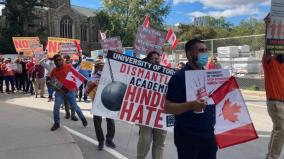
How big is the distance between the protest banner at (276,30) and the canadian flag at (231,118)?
1482 millimetres

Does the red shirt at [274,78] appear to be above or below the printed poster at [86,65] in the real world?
above

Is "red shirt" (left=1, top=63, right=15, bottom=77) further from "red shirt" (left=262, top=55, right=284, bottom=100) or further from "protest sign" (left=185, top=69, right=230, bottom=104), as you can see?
"protest sign" (left=185, top=69, right=230, bottom=104)

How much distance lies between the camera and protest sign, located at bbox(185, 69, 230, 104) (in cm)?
427

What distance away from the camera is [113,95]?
22.4ft

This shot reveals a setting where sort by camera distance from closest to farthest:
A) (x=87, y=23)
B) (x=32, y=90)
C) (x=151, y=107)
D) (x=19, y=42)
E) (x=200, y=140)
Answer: (x=200, y=140)
(x=151, y=107)
(x=32, y=90)
(x=19, y=42)
(x=87, y=23)

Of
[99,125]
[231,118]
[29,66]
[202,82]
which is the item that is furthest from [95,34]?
[202,82]

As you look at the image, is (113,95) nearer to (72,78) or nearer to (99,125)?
(99,125)

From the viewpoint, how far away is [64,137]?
973cm

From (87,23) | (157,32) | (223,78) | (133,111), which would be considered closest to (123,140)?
(157,32)

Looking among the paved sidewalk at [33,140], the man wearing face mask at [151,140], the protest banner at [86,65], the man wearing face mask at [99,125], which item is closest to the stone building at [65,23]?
the protest banner at [86,65]

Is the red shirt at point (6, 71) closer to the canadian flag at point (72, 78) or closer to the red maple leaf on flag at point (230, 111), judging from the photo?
the canadian flag at point (72, 78)

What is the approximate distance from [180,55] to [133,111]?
19224 mm

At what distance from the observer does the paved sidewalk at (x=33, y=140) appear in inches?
315

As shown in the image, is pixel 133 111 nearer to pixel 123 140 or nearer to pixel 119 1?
pixel 123 140
